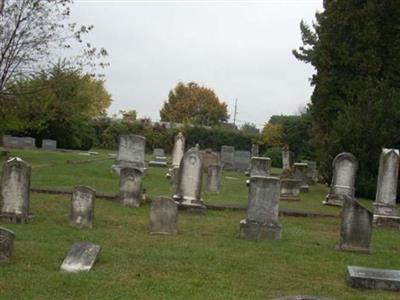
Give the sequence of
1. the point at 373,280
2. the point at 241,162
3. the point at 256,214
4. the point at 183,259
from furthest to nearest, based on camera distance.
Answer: the point at 241,162 < the point at 256,214 < the point at 183,259 < the point at 373,280

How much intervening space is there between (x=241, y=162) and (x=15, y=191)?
82.1 ft

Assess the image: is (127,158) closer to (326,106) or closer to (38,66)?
(38,66)

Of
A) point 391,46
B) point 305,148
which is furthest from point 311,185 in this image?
point 305,148

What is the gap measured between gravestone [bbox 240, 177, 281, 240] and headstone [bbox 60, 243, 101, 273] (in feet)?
12.6

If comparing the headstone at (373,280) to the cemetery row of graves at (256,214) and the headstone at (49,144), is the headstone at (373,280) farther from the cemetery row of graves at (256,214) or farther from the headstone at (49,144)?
the headstone at (49,144)

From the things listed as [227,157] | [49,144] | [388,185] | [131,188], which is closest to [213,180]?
[131,188]

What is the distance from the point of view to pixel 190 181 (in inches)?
615

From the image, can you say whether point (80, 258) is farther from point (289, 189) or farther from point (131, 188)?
point (289, 189)

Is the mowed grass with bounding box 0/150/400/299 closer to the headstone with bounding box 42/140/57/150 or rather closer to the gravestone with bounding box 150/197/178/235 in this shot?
the gravestone with bounding box 150/197/178/235

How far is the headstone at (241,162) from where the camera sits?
36.2 meters

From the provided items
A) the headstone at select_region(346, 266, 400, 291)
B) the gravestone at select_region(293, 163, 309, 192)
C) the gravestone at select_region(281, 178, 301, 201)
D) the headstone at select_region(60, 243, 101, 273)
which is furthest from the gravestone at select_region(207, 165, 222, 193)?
the headstone at select_region(346, 266, 400, 291)

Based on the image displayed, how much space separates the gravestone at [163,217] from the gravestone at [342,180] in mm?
8603

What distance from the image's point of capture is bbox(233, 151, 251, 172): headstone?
36231 millimetres

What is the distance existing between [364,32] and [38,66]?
1368 cm
